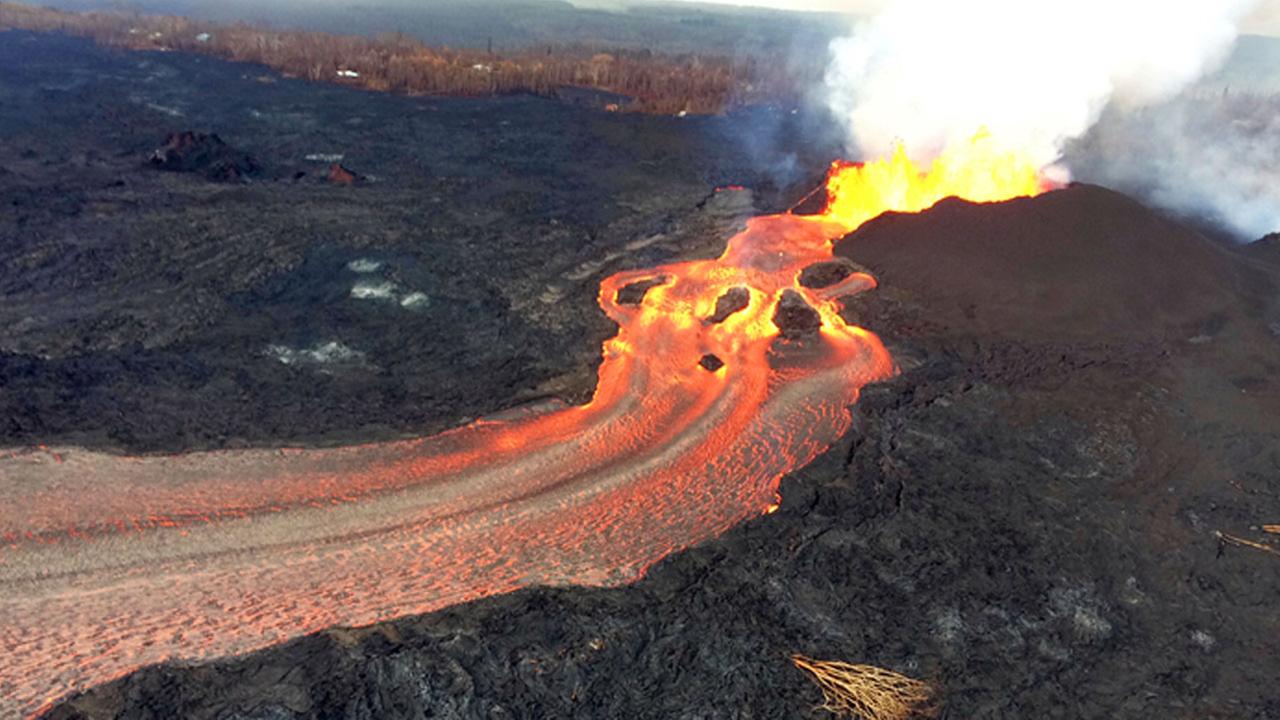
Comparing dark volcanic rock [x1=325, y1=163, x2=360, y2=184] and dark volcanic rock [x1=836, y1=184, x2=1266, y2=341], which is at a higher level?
dark volcanic rock [x1=836, y1=184, x2=1266, y2=341]

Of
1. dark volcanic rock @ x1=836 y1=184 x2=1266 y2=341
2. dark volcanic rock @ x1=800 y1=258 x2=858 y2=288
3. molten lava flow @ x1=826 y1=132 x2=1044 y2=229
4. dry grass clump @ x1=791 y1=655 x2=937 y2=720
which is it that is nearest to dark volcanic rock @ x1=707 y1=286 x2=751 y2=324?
dark volcanic rock @ x1=800 y1=258 x2=858 y2=288

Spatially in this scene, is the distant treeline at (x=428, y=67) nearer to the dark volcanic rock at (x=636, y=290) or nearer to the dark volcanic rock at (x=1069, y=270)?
the dark volcanic rock at (x=636, y=290)

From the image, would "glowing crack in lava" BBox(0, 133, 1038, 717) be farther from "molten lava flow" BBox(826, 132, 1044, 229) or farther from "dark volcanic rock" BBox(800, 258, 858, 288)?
Result: "molten lava flow" BBox(826, 132, 1044, 229)

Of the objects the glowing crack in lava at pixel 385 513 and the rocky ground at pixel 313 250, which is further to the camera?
the rocky ground at pixel 313 250

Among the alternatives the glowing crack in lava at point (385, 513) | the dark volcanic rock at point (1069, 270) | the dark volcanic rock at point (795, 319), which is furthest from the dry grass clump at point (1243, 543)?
the dark volcanic rock at point (795, 319)

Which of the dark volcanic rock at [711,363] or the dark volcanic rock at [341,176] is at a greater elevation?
the dark volcanic rock at [341,176]
